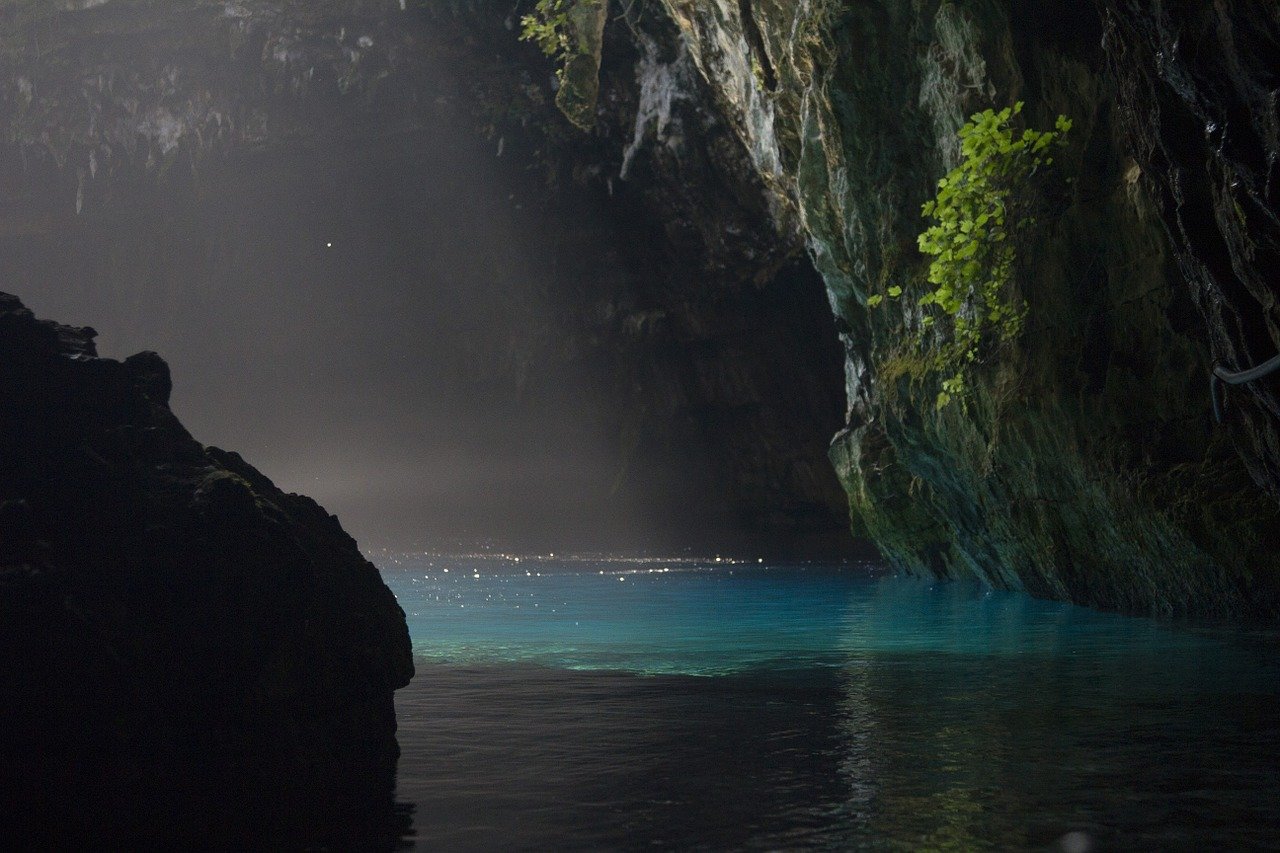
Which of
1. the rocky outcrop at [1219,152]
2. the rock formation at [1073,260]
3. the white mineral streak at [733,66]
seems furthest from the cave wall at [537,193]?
the rocky outcrop at [1219,152]

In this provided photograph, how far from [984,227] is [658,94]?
1940 cm

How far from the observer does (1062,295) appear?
13.0m

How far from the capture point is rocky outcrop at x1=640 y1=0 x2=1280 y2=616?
11.3 m

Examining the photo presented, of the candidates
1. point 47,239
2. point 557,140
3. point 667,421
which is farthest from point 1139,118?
point 47,239

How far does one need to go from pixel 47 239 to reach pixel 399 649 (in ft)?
162

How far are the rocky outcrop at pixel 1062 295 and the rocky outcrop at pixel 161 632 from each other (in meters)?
5.22

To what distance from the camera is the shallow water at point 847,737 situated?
439cm

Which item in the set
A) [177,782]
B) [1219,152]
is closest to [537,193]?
[1219,152]

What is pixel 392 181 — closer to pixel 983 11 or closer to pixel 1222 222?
pixel 983 11

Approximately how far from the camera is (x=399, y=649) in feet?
23.0

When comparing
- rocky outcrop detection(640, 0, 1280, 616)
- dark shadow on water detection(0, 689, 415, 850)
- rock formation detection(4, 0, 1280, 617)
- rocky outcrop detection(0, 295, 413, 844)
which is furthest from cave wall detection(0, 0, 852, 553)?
dark shadow on water detection(0, 689, 415, 850)

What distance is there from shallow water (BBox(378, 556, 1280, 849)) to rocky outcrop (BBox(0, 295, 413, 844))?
537 mm

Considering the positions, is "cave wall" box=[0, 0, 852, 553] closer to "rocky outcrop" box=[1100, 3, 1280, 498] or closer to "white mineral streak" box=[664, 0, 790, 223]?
"white mineral streak" box=[664, 0, 790, 223]

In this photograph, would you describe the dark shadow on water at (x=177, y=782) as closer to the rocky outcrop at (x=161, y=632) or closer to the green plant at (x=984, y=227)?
the rocky outcrop at (x=161, y=632)
